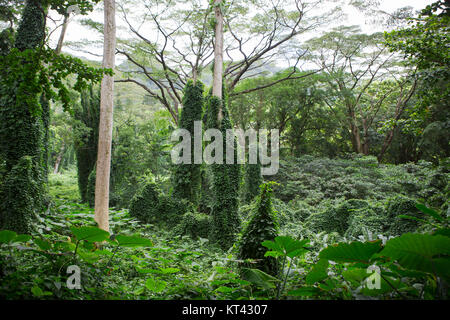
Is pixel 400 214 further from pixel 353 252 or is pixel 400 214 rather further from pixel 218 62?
pixel 218 62

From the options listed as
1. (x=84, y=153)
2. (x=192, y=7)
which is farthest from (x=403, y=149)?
(x=84, y=153)

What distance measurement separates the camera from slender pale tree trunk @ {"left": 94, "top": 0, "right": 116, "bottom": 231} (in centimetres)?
485

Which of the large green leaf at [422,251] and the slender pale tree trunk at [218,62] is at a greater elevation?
the slender pale tree trunk at [218,62]

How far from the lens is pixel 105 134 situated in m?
4.94

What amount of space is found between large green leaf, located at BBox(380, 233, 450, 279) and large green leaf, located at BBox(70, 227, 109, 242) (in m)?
1.42

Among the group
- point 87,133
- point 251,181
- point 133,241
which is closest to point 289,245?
point 133,241

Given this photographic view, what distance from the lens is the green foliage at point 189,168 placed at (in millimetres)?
9266

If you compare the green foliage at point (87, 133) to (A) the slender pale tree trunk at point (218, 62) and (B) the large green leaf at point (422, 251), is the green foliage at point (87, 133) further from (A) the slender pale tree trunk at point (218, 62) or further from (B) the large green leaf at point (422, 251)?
(B) the large green leaf at point (422, 251)

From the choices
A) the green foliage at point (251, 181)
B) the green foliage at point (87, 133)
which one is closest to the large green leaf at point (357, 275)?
the green foliage at point (251, 181)

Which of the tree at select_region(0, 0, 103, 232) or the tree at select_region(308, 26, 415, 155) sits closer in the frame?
the tree at select_region(0, 0, 103, 232)

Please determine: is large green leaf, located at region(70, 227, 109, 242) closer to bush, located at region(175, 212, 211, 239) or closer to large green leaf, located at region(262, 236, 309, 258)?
large green leaf, located at region(262, 236, 309, 258)

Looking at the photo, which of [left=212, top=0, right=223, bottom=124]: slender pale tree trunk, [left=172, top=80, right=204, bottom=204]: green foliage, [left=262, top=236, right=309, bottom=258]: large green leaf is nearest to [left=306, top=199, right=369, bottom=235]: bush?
[left=172, top=80, right=204, bottom=204]: green foliage
